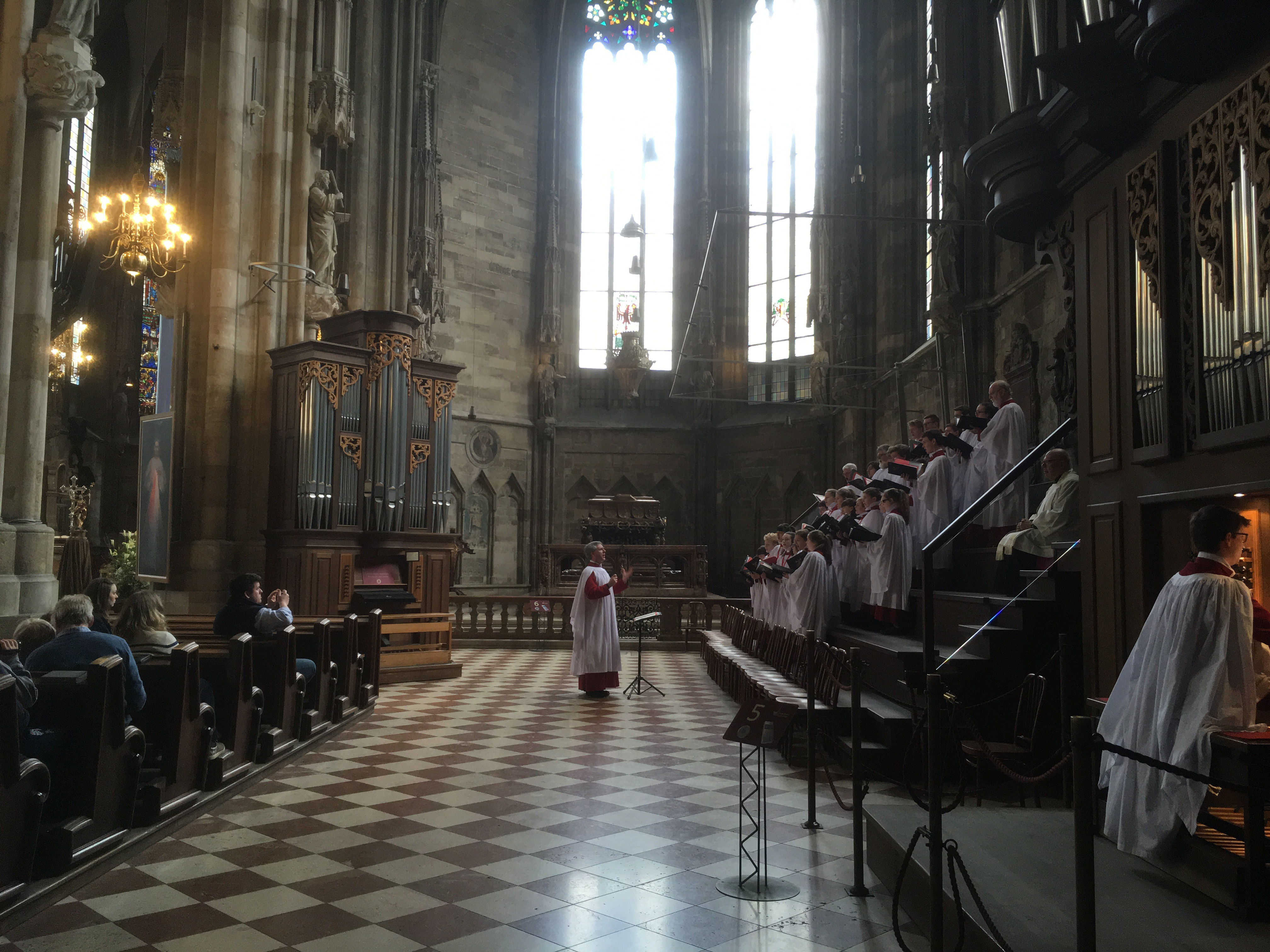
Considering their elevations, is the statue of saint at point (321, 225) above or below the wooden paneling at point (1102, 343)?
above

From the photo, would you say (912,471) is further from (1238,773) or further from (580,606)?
(1238,773)

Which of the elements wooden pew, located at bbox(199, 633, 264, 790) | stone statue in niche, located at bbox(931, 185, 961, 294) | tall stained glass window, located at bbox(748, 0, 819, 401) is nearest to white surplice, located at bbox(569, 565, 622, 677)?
wooden pew, located at bbox(199, 633, 264, 790)

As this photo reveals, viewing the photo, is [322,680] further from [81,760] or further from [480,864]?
[480,864]

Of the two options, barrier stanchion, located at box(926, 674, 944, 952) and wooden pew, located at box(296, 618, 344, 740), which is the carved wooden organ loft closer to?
wooden pew, located at box(296, 618, 344, 740)

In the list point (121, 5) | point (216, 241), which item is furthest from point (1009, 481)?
point (121, 5)

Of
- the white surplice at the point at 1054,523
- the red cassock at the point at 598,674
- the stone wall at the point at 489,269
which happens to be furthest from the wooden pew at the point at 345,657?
the stone wall at the point at 489,269

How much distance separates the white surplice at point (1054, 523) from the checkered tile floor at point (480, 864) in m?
2.39

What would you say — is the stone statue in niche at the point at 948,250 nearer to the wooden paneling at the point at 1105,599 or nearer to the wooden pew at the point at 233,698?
the wooden paneling at the point at 1105,599

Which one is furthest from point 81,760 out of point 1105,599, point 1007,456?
point 1007,456

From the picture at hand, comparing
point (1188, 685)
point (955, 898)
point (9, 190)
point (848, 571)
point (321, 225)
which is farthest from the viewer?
point (321, 225)

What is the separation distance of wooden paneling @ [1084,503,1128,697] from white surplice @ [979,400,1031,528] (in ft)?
11.5

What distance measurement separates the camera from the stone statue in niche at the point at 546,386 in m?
25.4

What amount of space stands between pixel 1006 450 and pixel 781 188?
1757cm

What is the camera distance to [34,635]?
5559mm
